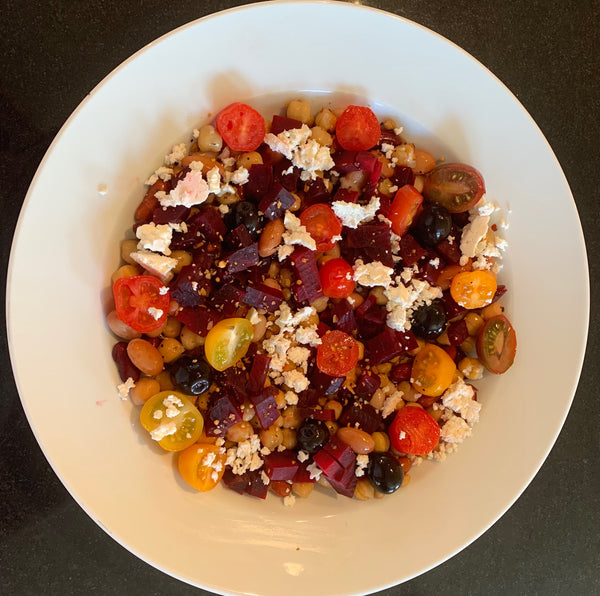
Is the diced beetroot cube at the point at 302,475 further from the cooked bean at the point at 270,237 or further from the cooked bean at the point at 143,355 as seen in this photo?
the cooked bean at the point at 270,237

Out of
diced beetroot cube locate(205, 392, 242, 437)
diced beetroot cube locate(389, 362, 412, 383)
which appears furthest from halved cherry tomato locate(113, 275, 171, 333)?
diced beetroot cube locate(389, 362, 412, 383)

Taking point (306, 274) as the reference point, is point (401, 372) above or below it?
below

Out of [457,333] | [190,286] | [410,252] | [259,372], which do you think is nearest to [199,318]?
[190,286]

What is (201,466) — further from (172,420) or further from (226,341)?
(226,341)

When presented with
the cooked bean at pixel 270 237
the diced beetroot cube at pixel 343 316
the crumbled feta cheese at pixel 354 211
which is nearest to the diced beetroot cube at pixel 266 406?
the diced beetroot cube at pixel 343 316

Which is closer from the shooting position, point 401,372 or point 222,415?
point 222,415
